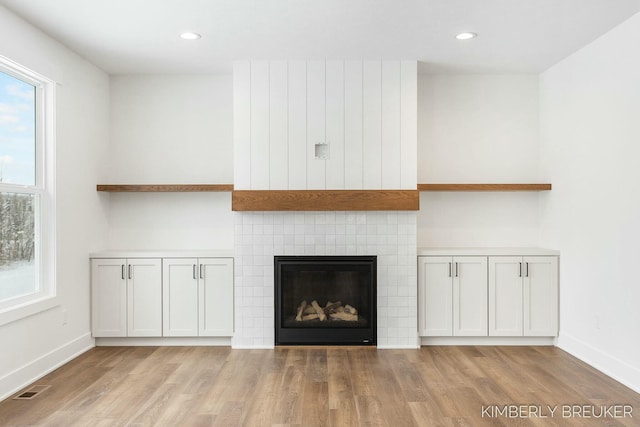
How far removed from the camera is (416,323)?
4410 millimetres

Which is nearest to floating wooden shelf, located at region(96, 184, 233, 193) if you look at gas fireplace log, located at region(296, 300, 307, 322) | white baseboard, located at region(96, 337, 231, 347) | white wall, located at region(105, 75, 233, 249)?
white wall, located at region(105, 75, 233, 249)

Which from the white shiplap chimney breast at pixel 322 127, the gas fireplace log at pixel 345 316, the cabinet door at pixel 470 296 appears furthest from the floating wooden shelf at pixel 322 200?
the gas fireplace log at pixel 345 316

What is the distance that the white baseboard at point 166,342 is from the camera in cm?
452

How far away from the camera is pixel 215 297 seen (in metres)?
4.45

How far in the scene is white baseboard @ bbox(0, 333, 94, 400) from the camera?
3275mm

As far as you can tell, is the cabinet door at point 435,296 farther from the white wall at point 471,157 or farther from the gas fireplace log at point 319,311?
the gas fireplace log at point 319,311

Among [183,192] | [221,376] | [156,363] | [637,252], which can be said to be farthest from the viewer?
[183,192]

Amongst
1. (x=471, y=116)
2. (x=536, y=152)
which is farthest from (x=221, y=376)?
(x=536, y=152)

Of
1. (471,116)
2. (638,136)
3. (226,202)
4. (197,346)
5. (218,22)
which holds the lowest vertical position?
(197,346)

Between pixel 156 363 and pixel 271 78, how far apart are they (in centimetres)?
271

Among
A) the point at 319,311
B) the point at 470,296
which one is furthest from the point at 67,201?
the point at 470,296

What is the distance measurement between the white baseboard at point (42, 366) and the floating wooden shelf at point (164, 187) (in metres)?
1.38

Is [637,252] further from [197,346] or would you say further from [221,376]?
[197,346]

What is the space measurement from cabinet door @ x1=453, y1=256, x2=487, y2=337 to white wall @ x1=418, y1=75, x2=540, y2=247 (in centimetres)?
48
